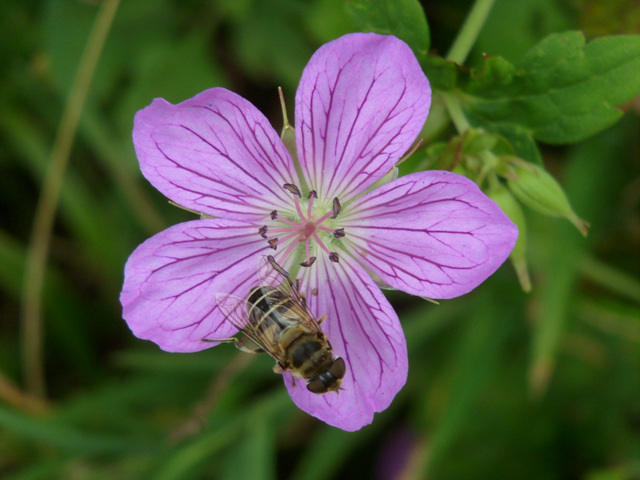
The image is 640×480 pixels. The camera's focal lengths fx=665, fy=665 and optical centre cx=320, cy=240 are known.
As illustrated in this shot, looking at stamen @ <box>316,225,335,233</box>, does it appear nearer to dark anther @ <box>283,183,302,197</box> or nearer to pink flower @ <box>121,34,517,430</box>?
pink flower @ <box>121,34,517,430</box>

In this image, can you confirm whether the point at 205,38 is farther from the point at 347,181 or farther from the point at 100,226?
the point at 347,181

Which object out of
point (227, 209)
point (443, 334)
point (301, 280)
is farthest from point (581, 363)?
point (227, 209)

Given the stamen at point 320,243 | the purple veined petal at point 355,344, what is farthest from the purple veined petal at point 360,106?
the purple veined petal at point 355,344

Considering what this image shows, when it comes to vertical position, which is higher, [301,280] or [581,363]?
[301,280]

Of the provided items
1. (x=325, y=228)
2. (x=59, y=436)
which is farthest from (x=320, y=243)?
(x=59, y=436)

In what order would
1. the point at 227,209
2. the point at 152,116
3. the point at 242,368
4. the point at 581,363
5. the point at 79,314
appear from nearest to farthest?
the point at 152,116 < the point at 227,209 < the point at 242,368 < the point at 581,363 < the point at 79,314

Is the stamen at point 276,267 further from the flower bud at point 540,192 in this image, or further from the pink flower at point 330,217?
the flower bud at point 540,192

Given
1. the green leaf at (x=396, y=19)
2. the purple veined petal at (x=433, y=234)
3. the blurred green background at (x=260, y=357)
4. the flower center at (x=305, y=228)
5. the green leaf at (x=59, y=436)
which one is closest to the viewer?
the purple veined petal at (x=433, y=234)
